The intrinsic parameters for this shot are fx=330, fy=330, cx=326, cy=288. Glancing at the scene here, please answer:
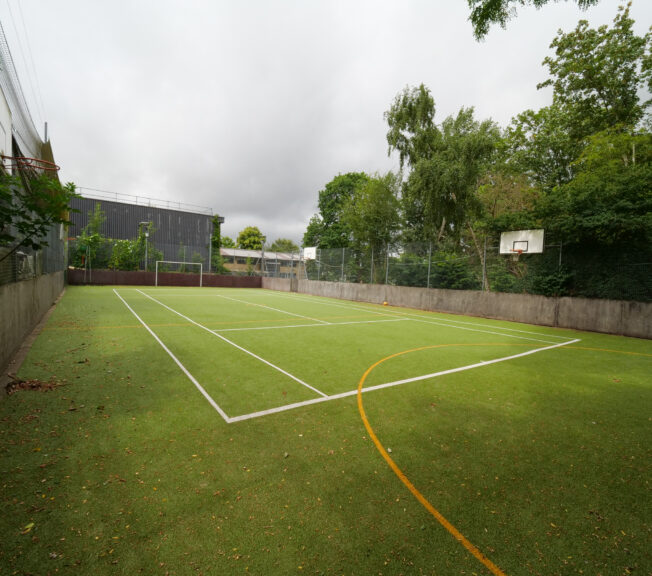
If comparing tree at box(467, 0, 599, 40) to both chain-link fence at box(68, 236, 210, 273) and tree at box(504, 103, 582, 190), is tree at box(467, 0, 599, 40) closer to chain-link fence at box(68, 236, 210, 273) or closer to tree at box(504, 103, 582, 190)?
tree at box(504, 103, 582, 190)

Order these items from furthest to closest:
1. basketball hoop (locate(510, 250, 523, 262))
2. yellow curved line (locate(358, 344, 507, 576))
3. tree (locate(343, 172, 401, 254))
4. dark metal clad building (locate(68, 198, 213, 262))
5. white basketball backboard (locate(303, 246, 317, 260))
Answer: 1. dark metal clad building (locate(68, 198, 213, 262))
2. tree (locate(343, 172, 401, 254))
3. white basketball backboard (locate(303, 246, 317, 260))
4. basketball hoop (locate(510, 250, 523, 262))
5. yellow curved line (locate(358, 344, 507, 576))

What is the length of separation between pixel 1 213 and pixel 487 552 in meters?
6.33

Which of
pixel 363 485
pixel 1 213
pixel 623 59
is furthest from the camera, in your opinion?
pixel 623 59

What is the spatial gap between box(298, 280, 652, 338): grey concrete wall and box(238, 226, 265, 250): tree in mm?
66272

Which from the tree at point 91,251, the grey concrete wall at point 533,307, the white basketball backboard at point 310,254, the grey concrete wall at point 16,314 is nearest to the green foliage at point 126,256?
the tree at point 91,251

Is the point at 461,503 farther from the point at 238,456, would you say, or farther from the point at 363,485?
the point at 238,456

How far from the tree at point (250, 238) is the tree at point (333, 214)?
103 feet

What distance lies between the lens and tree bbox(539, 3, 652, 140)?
21250 millimetres

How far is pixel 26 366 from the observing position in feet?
19.3

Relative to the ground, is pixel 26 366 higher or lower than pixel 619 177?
lower

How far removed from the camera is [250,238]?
8531 cm

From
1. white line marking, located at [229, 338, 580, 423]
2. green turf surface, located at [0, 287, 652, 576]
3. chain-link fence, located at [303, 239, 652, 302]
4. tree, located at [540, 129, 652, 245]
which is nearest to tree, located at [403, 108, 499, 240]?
chain-link fence, located at [303, 239, 652, 302]

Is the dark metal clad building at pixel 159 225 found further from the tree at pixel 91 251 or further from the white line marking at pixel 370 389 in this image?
the white line marking at pixel 370 389

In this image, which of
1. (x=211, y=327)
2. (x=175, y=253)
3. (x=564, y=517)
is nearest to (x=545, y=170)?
(x=211, y=327)
